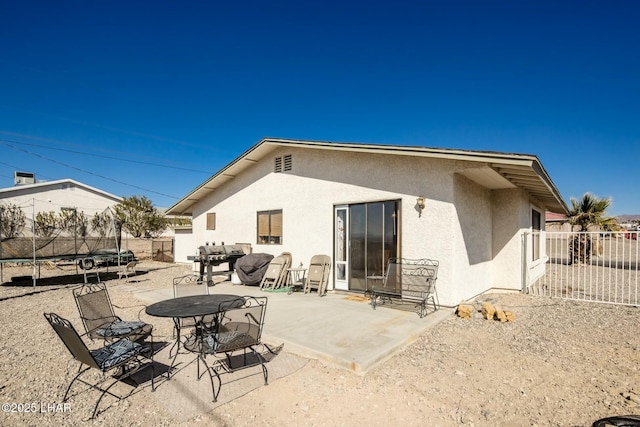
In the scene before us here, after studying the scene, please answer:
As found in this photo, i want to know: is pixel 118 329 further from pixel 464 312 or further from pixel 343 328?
pixel 464 312

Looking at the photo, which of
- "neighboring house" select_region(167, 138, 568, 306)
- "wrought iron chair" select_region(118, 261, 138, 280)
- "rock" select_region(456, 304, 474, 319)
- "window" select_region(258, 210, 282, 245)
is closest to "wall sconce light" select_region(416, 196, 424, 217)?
"neighboring house" select_region(167, 138, 568, 306)

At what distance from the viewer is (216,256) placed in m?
10.9

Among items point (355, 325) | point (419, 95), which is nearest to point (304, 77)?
point (419, 95)

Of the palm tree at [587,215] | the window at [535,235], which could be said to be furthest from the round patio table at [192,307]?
the palm tree at [587,215]

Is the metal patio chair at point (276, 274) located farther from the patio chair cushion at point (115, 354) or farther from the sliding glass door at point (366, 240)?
the patio chair cushion at point (115, 354)

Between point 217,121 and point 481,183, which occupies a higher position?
point 217,121

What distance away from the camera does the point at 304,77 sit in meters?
16.0

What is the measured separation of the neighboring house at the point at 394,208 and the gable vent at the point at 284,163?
0.03m

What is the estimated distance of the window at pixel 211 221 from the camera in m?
14.0

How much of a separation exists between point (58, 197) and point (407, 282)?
28.4 m

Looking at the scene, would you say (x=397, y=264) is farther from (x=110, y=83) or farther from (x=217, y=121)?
(x=217, y=121)

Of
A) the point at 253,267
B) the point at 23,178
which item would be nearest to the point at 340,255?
the point at 253,267

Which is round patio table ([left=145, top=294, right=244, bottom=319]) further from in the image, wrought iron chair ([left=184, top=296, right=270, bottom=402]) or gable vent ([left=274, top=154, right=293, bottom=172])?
gable vent ([left=274, top=154, right=293, bottom=172])

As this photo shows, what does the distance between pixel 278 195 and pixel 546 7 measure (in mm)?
9443
